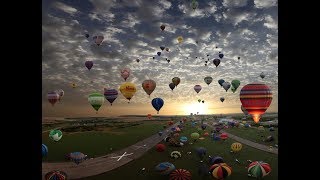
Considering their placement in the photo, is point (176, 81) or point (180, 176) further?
point (176, 81)

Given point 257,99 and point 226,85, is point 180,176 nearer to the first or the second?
point 257,99

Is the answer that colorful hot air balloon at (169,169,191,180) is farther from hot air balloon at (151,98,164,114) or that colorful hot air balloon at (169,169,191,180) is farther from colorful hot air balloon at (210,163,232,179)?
hot air balloon at (151,98,164,114)

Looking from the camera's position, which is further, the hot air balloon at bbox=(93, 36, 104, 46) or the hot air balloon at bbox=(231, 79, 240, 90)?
the hot air balloon at bbox=(231, 79, 240, 90)

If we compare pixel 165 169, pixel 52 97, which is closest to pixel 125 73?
pixel 52 97

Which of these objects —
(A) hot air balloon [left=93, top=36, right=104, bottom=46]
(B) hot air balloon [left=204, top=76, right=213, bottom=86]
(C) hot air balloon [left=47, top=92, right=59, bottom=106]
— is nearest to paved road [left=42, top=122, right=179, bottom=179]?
(C) hot air balloon [left=47, top=92, right=59, bottom=106]
